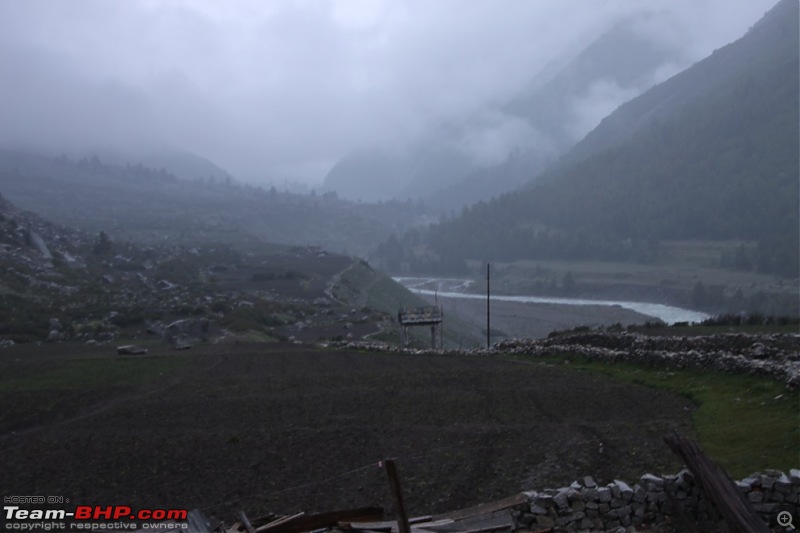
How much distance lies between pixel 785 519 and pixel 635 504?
186 centimetres

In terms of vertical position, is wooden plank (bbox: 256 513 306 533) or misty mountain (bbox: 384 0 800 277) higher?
misty mountain (bbox: 384 0 800 277)

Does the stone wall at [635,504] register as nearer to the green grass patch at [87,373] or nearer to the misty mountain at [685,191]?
the green grass patch at [87,373]

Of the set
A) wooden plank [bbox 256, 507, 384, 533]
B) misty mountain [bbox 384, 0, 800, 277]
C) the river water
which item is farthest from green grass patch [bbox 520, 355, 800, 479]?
misty mountain [bbox 384, 0, 800, 277]

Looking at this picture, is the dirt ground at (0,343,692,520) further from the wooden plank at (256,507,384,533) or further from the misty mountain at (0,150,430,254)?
the misty mountain at (0,150,430,254)

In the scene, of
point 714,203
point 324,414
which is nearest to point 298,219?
point 714,203

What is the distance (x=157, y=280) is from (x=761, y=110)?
98.7m

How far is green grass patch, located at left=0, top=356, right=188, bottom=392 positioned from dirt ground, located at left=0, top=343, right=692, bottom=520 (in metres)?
0.24

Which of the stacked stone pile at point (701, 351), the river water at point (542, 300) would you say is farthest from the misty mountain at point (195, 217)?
the stacked stone pile at point (701, 351)

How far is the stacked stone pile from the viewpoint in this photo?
1970cm

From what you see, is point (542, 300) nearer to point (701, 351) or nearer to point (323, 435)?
point (701, 351)

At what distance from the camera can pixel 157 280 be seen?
7412 centimetres

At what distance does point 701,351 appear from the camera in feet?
78.6

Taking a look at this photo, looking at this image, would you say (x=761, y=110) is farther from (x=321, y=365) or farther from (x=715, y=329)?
(x=321, y=365)

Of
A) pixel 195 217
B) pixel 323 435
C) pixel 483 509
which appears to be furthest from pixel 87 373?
pixel 195 217
